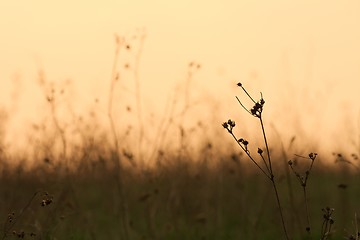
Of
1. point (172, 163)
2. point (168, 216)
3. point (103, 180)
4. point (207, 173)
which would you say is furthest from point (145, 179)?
point (103, 180)

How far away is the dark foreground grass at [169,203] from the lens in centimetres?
675

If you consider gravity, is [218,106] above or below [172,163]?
above

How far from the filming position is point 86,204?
1098cm

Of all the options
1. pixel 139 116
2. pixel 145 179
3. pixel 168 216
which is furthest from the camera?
pixel 168 216

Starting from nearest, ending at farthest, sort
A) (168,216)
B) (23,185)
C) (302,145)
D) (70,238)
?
(70,238), (23,185), (168,216), (302,145)

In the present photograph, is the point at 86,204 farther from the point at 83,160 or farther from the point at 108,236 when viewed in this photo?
the point at 83,160

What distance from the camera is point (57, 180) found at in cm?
695

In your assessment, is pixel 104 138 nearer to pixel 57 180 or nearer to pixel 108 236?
pixel 108 236

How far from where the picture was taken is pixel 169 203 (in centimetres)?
766

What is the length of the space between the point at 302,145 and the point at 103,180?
3.02 metres

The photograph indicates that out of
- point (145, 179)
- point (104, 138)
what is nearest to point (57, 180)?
point (145, 179)

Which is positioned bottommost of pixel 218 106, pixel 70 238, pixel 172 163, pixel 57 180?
pixel 70 238

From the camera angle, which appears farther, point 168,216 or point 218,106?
point 218,106

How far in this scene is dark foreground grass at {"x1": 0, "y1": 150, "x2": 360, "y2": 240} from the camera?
6754mm
